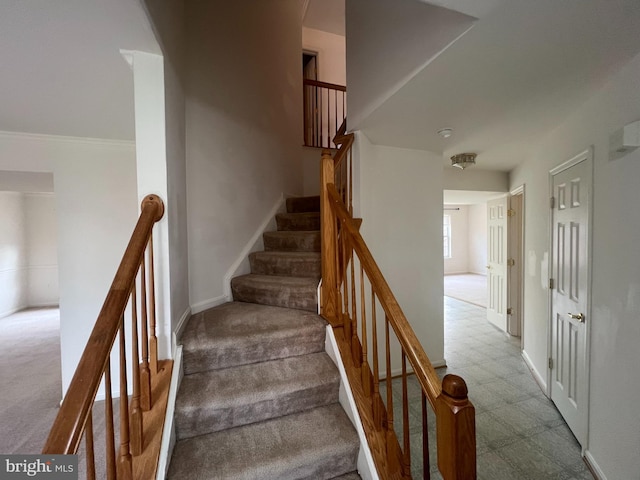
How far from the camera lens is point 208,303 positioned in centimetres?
236

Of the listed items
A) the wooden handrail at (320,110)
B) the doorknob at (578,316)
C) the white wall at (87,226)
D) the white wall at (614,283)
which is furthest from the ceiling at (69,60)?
the doorknob at (578,316)

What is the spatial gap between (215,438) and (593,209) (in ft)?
8.68

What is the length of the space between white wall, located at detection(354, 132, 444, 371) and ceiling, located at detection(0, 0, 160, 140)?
199cm

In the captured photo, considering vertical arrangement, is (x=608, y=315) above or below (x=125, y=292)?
below

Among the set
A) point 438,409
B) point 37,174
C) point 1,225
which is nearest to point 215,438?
point 438,409

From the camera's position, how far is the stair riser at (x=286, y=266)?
2469mm

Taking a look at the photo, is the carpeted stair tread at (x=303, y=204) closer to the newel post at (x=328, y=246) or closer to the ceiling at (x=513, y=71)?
the ceiling at (x=513, y=71)

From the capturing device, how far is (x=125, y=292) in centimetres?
103

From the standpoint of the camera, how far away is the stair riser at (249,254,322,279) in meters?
2.47

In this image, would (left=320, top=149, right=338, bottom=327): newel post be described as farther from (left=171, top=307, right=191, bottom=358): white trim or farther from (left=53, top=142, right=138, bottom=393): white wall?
(left=53, top=142, right=138, bottom=393): white wall

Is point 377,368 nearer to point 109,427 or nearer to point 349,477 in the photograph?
point 349,477

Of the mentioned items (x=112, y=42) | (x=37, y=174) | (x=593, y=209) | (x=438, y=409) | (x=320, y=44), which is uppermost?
(x=320, y=44)

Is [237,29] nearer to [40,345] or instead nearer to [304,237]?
[304,237]

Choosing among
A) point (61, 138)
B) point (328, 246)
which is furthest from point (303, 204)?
point (61, 138)
